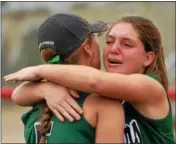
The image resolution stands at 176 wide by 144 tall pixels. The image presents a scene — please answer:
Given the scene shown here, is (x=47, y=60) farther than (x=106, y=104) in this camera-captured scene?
Yes

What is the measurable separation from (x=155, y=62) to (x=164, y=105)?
0.22m

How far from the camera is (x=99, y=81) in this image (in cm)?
209

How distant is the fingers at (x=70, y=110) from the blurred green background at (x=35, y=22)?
614 cm

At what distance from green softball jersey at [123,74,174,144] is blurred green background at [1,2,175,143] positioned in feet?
19.8

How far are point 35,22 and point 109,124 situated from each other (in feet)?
28.8

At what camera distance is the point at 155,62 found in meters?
2.43

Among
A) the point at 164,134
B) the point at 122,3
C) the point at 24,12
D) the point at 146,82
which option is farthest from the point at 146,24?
the point at 24,12

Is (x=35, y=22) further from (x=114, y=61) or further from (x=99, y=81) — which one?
(x=99, y=81)

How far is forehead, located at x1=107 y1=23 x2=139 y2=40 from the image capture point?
234 centimetres

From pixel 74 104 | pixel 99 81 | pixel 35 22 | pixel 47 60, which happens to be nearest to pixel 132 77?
pixel 99 81

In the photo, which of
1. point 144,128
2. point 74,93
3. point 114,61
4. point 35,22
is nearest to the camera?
point 74,93

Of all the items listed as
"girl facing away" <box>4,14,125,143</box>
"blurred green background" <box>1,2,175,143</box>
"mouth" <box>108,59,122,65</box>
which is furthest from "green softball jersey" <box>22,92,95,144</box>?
"blurred green background" <box>1,2,175,143</box>

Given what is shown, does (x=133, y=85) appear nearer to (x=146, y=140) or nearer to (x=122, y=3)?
(x=146, y=140)

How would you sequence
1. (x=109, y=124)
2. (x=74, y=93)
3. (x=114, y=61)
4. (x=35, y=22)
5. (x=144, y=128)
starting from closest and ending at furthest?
(x=109, y=124)
(x=74, y=93)
(x=144, y=128)
(x=114, y=61)
(x=35, y=22)
